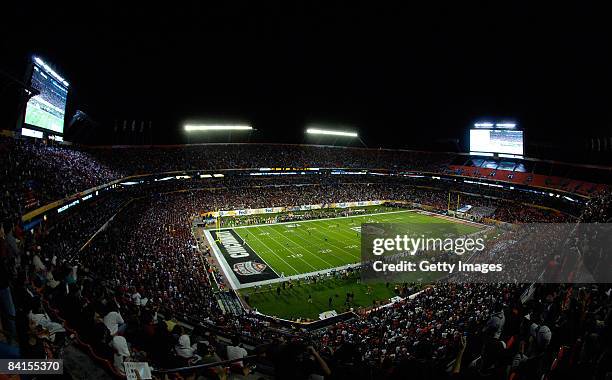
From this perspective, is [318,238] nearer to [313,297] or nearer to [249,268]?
[249,268]

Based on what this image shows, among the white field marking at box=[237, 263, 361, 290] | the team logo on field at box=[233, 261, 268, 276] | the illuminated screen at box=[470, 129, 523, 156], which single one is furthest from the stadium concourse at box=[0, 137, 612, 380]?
the illuminated screen at box=[470, 129, 523, 156]

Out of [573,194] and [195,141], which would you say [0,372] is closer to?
[573,194]

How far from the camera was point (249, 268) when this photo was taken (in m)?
26.4

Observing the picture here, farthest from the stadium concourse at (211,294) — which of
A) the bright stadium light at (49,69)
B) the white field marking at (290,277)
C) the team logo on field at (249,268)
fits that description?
the bright stadium light at (49,69)

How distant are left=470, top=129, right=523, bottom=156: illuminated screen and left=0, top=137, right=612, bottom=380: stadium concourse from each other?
6614 millimetres

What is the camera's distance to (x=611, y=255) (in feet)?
37.9

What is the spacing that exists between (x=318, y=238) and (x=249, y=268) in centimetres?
1057

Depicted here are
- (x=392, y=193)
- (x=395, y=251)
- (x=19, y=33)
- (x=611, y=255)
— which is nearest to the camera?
(x=611, y=255)

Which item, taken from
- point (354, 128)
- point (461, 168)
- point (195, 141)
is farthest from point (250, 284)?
point (354, 128)

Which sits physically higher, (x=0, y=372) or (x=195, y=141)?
(x=195, y=141)

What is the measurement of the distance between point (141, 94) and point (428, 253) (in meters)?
39.0

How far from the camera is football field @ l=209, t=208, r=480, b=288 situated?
26.5 metres

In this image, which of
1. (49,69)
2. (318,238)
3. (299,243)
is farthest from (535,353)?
(49,69)

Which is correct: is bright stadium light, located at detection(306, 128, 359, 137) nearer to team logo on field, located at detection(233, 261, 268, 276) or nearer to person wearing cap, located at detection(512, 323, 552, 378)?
team logo on field, located at detection(233, 261, 268, 276)
